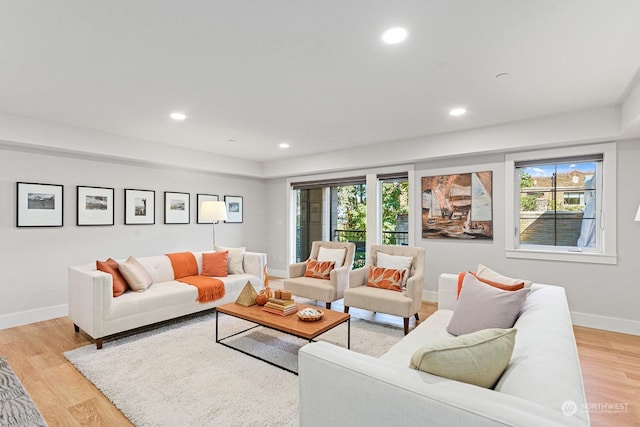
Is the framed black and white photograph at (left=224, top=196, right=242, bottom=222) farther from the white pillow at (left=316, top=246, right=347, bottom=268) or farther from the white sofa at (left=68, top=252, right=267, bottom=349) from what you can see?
the white pillow at (left=316, top=246, right=347, bottom=268)

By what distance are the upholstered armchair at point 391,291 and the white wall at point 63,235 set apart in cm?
319

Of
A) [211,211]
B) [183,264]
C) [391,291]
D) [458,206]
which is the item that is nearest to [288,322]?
[391,291]

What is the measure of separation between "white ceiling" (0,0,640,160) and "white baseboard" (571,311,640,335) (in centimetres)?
Result: 234

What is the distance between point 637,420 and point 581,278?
2.07 m

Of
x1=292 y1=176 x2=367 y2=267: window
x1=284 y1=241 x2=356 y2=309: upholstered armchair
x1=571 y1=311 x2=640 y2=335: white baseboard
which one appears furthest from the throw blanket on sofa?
x1=571 y1=311 x2=640 y2=335: white baseboard

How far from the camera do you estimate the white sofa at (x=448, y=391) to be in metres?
0.91

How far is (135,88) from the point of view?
2.86 m

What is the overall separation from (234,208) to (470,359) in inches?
222

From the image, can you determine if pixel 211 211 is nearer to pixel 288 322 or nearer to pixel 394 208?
pixel 288 322

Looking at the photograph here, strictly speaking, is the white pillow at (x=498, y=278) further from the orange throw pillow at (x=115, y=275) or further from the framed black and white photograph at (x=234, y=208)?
the framed black and white photograph at (x=234, y=208)

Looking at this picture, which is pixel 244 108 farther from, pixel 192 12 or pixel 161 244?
pixel 161 244

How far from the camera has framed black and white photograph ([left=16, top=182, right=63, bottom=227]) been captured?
12.4ft

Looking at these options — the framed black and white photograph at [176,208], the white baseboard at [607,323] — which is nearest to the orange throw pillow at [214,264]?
the framed black and white photograph at [176,208]

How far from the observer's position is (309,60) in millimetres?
2375
